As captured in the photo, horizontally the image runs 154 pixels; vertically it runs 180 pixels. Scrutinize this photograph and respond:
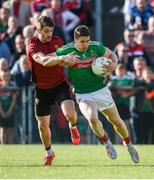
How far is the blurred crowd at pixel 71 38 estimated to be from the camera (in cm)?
1878

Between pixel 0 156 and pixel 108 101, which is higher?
pixel 108 101

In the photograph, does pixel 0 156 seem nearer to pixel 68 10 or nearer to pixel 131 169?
pixel 131 169

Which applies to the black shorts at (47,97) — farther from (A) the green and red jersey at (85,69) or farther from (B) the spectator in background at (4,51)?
(B) the spectator in background at (4,51)

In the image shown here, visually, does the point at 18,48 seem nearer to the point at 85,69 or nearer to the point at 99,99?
the point at 85,69

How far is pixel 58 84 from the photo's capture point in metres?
13.3

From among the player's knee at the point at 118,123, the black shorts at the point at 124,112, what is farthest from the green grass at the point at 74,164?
the black shorts at the point at 124,112

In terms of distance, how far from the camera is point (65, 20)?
2084 cm

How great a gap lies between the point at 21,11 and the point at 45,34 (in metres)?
8.58

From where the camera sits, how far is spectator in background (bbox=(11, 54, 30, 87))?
18875 mm

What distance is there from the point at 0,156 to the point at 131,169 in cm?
337

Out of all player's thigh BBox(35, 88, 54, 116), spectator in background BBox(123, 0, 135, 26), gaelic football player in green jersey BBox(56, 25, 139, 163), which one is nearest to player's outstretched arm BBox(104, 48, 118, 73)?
gaelic football player in green jersey BBox(56, 25, 139, 163)

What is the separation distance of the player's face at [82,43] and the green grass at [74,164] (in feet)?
5.86

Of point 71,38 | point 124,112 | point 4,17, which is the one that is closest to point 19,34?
point 4,17

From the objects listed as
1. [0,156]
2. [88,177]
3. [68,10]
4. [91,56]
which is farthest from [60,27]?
[88,177]
